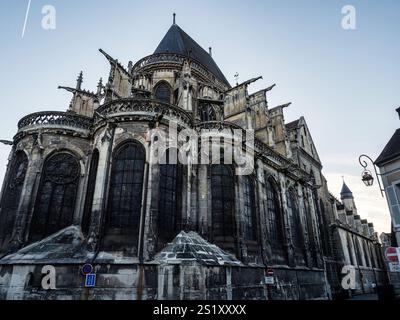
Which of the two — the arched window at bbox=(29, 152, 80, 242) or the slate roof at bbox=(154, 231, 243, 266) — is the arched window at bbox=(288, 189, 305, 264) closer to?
the slate roof at bbox=(154, 231, 243, 266)

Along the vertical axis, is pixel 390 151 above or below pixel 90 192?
above

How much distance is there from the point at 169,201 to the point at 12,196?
23.6 feet

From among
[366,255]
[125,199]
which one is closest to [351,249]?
[366,255]

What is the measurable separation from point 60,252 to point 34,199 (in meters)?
3.05

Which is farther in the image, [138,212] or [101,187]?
[101,187]

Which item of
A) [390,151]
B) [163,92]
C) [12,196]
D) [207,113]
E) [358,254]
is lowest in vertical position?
[358,254]

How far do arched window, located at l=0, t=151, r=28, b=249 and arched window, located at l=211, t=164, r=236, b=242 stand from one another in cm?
858

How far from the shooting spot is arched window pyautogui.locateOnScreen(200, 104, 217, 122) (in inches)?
688

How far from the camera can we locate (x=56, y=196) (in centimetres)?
1175

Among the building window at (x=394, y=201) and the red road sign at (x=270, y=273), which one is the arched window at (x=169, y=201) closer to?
the red road sign at (x=270, y=273)

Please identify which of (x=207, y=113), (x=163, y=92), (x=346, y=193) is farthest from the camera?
(x=346, y=193)

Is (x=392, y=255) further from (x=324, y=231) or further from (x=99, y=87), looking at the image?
(x=99, y=87)
